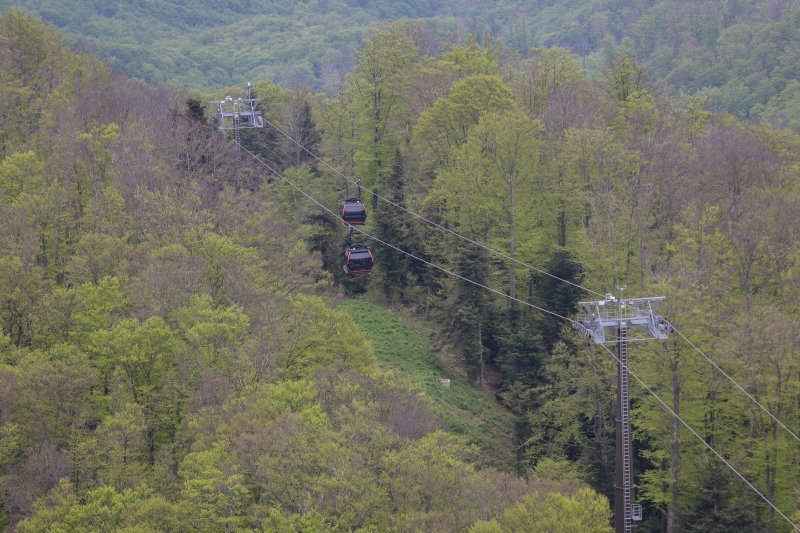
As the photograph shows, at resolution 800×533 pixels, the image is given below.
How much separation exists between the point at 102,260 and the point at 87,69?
108 feet

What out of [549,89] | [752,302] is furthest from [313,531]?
[549,89]

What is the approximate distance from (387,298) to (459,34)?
5250 cm

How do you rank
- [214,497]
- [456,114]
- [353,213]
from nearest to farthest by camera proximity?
[214,497]
[353,213]
[456,114]

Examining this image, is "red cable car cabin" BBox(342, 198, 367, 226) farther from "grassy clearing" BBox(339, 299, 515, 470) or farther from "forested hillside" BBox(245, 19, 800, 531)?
"grassy clearing" BBox(339, 299, 515, 470)

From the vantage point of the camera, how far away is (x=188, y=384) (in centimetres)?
3406

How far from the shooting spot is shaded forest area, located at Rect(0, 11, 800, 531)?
28391 mm

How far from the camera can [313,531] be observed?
25812mm

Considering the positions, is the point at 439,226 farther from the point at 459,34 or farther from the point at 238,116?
the point at 459,34

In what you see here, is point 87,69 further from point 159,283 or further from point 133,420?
A: point 133,420

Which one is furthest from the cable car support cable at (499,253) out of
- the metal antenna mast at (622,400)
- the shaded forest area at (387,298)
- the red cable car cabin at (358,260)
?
the red cable car cabin at (358,260)

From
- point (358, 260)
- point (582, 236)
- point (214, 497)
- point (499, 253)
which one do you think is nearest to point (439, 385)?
Answer: point (358, 260)

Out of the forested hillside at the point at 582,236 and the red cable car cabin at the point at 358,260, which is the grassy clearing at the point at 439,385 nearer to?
the forested hillside at the point at 582,236

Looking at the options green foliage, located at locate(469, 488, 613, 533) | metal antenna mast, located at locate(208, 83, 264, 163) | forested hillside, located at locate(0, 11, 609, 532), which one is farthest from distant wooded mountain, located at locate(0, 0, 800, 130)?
green foliage, located at locate(469, 488, 613, 533)

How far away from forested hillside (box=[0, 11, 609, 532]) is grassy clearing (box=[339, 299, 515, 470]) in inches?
70.8
